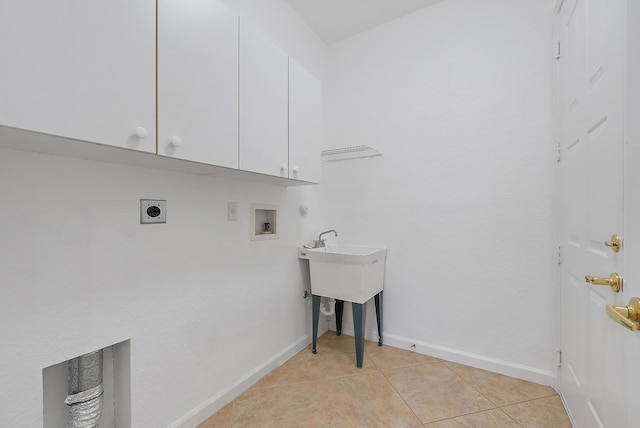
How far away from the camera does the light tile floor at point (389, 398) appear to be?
4.98ft

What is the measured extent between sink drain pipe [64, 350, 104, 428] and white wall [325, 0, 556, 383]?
191 centimetres

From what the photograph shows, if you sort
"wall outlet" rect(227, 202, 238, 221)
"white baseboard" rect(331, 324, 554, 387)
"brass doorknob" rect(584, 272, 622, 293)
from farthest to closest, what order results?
"white baseboard" rect(331, 324, 554, 387), "wall outlet" rect(227, 202, 238, 221), "brass doorknob" rect(584, 272, 622, 293)

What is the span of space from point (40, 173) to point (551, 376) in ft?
9.40

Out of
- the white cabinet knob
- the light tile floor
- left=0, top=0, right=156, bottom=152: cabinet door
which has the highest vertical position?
left=0, top=0, right=156, bottom=152: cabinet door

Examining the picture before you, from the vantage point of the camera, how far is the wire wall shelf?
2393mm

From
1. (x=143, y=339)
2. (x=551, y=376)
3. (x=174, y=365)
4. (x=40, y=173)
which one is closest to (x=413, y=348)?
(x=551, y=376)

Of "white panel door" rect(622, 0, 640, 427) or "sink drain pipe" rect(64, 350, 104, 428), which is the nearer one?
"white panel door" rect(622, 0, 640, 427)

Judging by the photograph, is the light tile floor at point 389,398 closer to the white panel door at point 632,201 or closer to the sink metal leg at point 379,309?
the sink metal leg at point 379,309

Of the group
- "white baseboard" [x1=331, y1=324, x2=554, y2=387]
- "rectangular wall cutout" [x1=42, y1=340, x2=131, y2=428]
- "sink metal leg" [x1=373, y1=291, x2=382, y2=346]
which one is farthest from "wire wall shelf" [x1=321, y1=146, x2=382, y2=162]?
"rectangular wall cutout" [x1=42, y1=340, x2=131, y2=428]

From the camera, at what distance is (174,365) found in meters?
1.41

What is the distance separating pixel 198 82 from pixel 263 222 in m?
1.08

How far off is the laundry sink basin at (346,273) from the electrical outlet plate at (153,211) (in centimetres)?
112

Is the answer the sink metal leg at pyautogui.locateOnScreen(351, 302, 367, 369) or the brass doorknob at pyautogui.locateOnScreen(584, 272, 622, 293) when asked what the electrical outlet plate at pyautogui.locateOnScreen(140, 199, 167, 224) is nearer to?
the sink metal leg at pyautogui.locateOnScreen(351, 302, 367, 369)

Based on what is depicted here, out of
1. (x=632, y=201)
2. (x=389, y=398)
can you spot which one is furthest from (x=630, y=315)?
(x=389, y=398)
